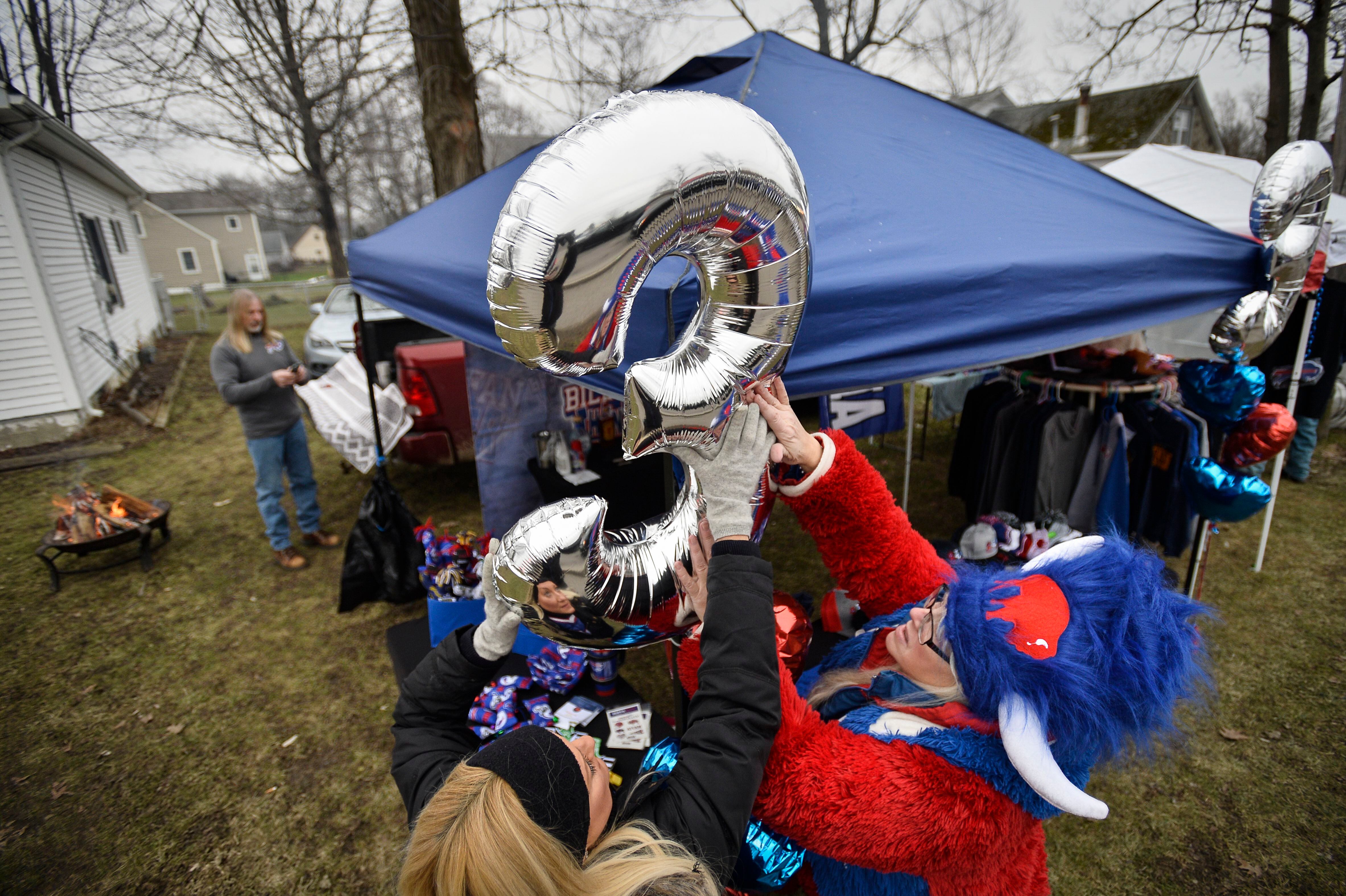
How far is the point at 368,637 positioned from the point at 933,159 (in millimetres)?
4046

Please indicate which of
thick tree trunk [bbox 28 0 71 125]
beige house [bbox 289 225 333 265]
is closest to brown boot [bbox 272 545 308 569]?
thick tree trunk [bbox 28 0 71 125]

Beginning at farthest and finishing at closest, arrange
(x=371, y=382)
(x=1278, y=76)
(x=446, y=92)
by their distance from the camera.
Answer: (x=1278, y=76) → (x=446, y=92) → (x=371, y=382)

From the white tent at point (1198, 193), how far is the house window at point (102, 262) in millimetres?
14948

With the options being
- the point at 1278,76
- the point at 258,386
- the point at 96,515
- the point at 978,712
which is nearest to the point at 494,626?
the point at 978,712

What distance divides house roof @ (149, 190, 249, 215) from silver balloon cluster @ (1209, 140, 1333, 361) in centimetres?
5124

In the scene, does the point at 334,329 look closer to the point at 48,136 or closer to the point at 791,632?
the point at 48,136

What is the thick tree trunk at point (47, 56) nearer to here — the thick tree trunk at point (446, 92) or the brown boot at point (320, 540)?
the thick tree trunk at point (446, 92)

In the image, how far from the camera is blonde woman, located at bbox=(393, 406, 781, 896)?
874mm

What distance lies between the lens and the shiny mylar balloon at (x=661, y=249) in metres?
0.90

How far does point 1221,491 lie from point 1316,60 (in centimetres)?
786

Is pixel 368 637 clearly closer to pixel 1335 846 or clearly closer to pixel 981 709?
pixel 981 709

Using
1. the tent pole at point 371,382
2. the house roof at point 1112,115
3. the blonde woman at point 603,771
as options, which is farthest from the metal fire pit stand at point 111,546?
the house roof at point 1112,115

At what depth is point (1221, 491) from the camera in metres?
2.94

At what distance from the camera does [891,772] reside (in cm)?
116
